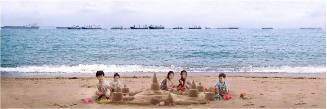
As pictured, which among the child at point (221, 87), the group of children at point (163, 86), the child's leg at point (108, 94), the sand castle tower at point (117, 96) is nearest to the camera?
the sand castle tower at point (117, 96)

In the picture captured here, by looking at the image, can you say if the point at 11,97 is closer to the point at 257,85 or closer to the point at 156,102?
the point at 156,102

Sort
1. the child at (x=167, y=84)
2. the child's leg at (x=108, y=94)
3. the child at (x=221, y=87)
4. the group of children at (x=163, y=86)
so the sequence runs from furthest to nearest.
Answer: the child at (x=221, y=87) < the child at (x=167, y=84) < the group of children at (x=163, y=86) < the child's leg at (x=108, y=94)

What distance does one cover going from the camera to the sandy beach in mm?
10727

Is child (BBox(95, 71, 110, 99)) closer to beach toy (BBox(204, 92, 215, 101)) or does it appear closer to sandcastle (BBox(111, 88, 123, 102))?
sandcastle (BBox(111, 88, 123, 102))

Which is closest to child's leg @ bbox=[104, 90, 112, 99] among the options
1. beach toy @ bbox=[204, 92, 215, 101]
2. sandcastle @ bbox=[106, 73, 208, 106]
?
sandcastle @ bbox=[106, 73, 208, 106]

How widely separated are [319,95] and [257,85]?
110 inches

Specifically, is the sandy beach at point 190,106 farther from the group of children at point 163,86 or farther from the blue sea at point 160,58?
the blue sea at point 160,58

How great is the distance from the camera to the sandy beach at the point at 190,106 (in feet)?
35.2

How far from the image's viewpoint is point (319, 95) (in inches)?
488

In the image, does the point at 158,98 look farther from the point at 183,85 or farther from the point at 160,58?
the point at 160,58

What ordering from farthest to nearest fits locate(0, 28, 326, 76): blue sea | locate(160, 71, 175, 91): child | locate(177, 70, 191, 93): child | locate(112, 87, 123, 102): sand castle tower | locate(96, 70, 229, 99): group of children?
1. locate(0, 28, 326, 76): blue sea
2. locate(177, 70, 191, 93): child
3. locate(160, 71, 175, 91): child
4. locate(96, 70, 229, 99): group of children
5. locate(112, 87, 123, 102): sand castle tower

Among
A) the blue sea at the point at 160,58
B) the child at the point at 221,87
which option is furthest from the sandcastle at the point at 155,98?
the blue sea at the point at 160,58

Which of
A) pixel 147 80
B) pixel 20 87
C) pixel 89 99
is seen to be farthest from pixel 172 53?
pixel 89 99

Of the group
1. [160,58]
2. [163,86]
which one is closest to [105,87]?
[163,86]
